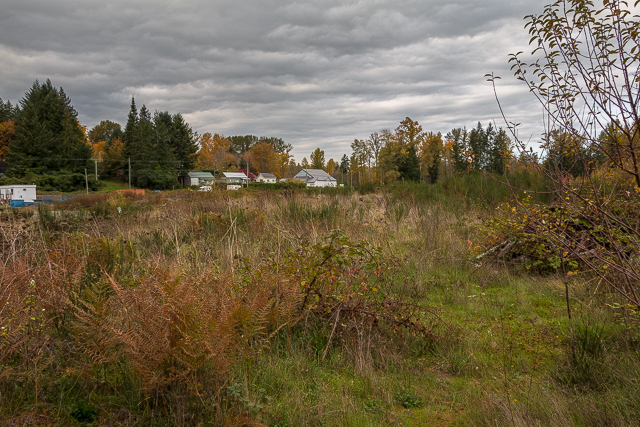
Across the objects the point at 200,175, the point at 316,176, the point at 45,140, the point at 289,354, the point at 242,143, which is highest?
the point at 242,143

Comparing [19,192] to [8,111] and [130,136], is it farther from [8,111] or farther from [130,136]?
[8,111]

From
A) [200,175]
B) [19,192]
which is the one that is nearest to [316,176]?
[200,175]

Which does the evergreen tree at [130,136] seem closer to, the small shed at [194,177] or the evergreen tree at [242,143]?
the small shed at [194,177]

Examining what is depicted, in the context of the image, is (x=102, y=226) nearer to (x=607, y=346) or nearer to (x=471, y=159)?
(x=471, y=159)

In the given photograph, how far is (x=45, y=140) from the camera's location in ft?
141

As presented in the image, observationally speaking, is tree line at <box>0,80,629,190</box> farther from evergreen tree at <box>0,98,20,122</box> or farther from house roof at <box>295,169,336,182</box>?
house roof at <box>295,169,336,182</box>

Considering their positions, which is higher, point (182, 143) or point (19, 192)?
point (182, 143)

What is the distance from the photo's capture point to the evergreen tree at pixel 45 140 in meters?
42.3

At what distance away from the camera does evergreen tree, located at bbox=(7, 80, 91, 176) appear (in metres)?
42.3

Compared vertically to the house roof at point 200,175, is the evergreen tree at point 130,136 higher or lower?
higher

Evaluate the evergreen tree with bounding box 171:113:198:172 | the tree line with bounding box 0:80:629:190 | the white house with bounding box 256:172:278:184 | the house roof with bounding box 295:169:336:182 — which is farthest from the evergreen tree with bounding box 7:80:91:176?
the house roof with bounding box 295:169:336:182

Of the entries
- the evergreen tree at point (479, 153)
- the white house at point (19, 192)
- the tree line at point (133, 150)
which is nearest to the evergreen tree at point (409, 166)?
the tree line at point (133, 150)

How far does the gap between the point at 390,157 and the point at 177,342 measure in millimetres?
46950

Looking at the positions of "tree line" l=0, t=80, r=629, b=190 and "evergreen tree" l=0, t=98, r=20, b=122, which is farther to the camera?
"evergreen tree" l=0, t=98, r=20, b=122
